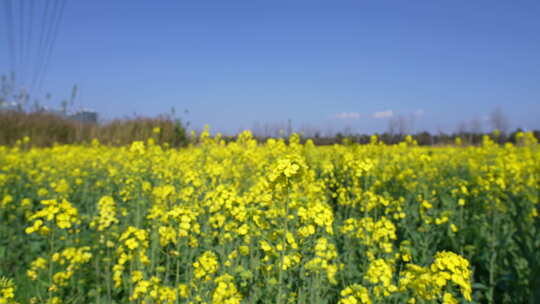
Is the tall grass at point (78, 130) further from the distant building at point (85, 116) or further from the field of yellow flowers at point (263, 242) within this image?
the field of yellow flowers at point (263, 242)

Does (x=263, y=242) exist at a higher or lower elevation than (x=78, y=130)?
lower

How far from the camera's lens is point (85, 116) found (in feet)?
48.1

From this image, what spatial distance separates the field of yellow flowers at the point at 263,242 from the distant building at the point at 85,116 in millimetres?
8198

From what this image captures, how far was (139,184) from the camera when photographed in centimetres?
413

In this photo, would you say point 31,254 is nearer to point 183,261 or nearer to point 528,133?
point 183,261

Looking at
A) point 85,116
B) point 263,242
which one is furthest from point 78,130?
point 263,242

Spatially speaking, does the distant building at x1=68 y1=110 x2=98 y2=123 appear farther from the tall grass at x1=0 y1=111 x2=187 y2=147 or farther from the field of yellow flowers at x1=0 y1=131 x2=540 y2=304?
the field of yellow flowers at x1=0 y1=131 x2=540 y2=304

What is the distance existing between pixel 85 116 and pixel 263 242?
1505 centimetres

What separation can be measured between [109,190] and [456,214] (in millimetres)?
5120

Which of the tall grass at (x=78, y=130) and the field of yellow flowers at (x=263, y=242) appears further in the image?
the tall grass at (x=78, y=130)

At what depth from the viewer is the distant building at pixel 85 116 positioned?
14.2 metres

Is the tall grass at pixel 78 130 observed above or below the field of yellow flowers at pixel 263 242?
above

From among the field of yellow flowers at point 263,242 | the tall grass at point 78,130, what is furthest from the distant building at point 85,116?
the field of yellow flowers at point 263,242

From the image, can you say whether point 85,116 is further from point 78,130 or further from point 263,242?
point 263,242
